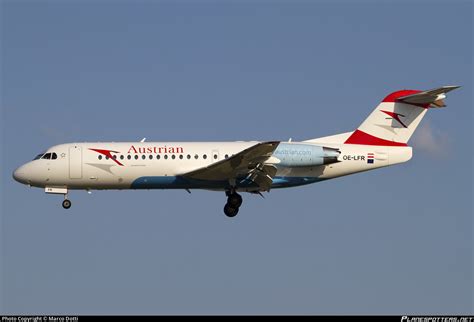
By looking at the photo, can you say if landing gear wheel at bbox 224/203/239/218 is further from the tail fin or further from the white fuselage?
the tail fin

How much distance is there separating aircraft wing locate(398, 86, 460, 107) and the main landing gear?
8.84m

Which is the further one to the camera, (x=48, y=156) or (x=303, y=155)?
(x=48, y=156)

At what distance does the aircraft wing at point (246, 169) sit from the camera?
3378 centimetres

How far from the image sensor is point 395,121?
124ft

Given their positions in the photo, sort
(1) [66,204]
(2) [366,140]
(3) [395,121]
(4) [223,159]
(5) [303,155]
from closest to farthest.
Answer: (4) [223,159]
(5) [303,155]
(1) [66,204]
(2) [366,140]
(3) [395,121]

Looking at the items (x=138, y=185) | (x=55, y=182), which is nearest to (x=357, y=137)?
(x=138, y=185)

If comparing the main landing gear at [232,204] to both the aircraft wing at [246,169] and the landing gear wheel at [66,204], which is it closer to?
the aircraft wing at [246,169]

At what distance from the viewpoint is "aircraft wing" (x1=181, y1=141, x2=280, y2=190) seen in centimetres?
3378

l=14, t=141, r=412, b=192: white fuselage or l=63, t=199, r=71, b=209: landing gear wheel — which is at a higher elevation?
l=14, t=141, r=412, b=192: white fuselage

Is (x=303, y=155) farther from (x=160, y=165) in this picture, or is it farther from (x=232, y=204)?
(x=160, y=165)

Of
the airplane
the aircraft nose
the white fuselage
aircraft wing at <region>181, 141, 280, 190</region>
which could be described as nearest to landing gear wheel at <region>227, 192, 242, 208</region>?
the airplane

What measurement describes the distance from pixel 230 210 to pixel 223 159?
9.18 feet

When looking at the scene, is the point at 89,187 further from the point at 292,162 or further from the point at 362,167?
the point at 362,167

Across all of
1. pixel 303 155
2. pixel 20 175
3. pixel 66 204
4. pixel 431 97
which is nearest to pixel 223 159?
pixel 303 155
